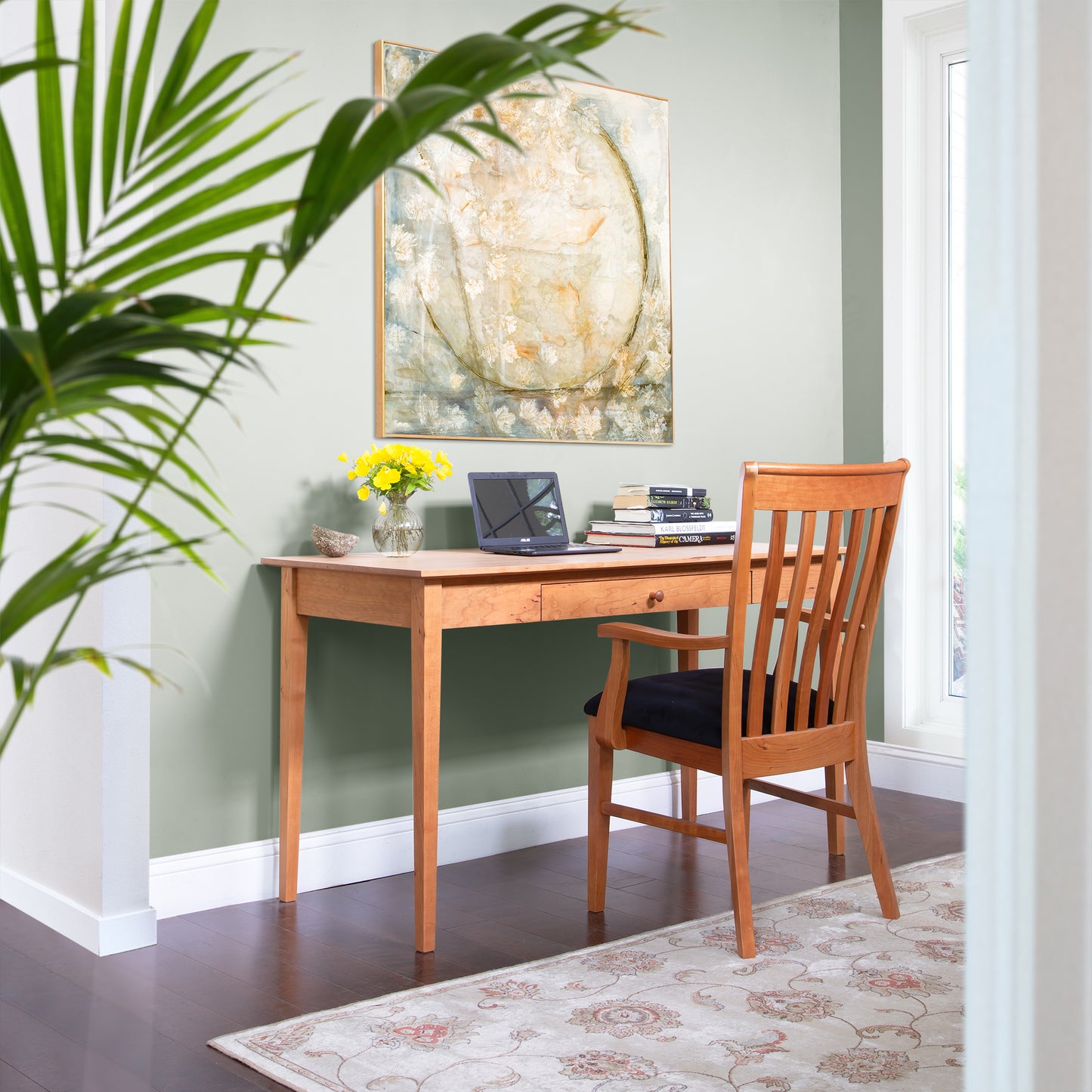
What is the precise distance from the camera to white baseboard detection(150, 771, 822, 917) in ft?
9.07

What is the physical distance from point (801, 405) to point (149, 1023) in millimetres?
2744

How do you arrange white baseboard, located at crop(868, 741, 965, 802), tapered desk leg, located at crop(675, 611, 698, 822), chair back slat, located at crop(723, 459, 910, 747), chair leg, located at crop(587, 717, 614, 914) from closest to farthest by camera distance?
chair back slat, located at crop(723, 459, 910, 747) < chair leg, located at crop(587, 717, 614, 914) < tapered desk leg, located at crop(675, 611, 698, 822) < white baseboard, located at crop(868, 741, 965, 802)

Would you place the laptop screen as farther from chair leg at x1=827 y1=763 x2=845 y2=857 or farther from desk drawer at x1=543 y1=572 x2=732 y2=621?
chair leg at x1=827 y1=763 x2=845 y2=857

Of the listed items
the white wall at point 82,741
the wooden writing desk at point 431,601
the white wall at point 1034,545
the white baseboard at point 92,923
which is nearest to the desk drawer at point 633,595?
the wooden writing desk at point 431,601

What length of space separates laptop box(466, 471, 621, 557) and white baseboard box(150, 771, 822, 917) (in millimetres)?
712

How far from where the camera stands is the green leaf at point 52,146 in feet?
2.89

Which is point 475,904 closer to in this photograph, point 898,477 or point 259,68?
point 898,477

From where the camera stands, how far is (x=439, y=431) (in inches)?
123

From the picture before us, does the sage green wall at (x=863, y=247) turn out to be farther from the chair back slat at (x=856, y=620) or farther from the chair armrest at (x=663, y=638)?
the chair armrest at (x=663, y=638)

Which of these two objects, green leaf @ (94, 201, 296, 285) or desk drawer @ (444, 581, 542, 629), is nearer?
green leaf @ (94, 201, 296, 285)

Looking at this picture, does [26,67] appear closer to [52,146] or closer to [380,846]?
[52,146]

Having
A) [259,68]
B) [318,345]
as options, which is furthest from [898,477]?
[259,68]

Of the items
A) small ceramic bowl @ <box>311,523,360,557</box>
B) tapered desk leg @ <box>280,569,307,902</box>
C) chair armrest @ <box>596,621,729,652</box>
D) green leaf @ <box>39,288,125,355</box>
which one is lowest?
tapered desk leg @ <box>280,569,307,902</box>

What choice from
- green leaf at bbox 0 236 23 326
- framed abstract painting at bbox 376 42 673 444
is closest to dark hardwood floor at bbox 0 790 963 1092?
A: framed abstract painting at bbox 376 42 673 444
